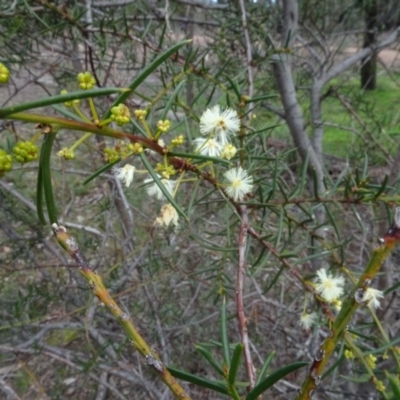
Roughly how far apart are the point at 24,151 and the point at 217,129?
10.9 inches

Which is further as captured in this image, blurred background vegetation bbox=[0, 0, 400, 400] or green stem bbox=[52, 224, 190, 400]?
blurred background vegetation bbox=[0, 0, 400, 400]

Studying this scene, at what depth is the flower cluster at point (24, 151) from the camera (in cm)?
40

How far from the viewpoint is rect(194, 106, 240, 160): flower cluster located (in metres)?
0.60

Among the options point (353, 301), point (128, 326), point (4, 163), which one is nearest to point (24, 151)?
point (4, 163)

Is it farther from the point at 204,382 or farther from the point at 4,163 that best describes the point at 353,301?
the point at 4,163

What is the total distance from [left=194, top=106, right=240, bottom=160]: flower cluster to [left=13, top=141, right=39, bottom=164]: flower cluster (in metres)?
0.24

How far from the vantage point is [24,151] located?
0.40 m

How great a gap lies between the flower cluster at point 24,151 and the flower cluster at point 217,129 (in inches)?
9.3

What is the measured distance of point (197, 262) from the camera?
1.69 m

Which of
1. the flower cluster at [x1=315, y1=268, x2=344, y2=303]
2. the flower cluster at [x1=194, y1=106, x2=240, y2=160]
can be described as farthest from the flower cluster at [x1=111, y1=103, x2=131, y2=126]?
the flower cluster at [x1=315, y1=268, x2=344, y2=303]

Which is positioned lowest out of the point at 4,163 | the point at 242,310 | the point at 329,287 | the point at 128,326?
the point at 329,287

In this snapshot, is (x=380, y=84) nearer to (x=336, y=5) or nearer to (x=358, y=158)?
(x=336, y=5)

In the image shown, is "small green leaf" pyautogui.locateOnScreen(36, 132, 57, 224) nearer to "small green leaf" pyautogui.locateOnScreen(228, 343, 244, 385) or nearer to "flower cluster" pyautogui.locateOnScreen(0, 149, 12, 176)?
"flower cluster" pyautogui.locateOnScreen(0, 149, 12, 176)

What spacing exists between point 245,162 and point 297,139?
0.84m
